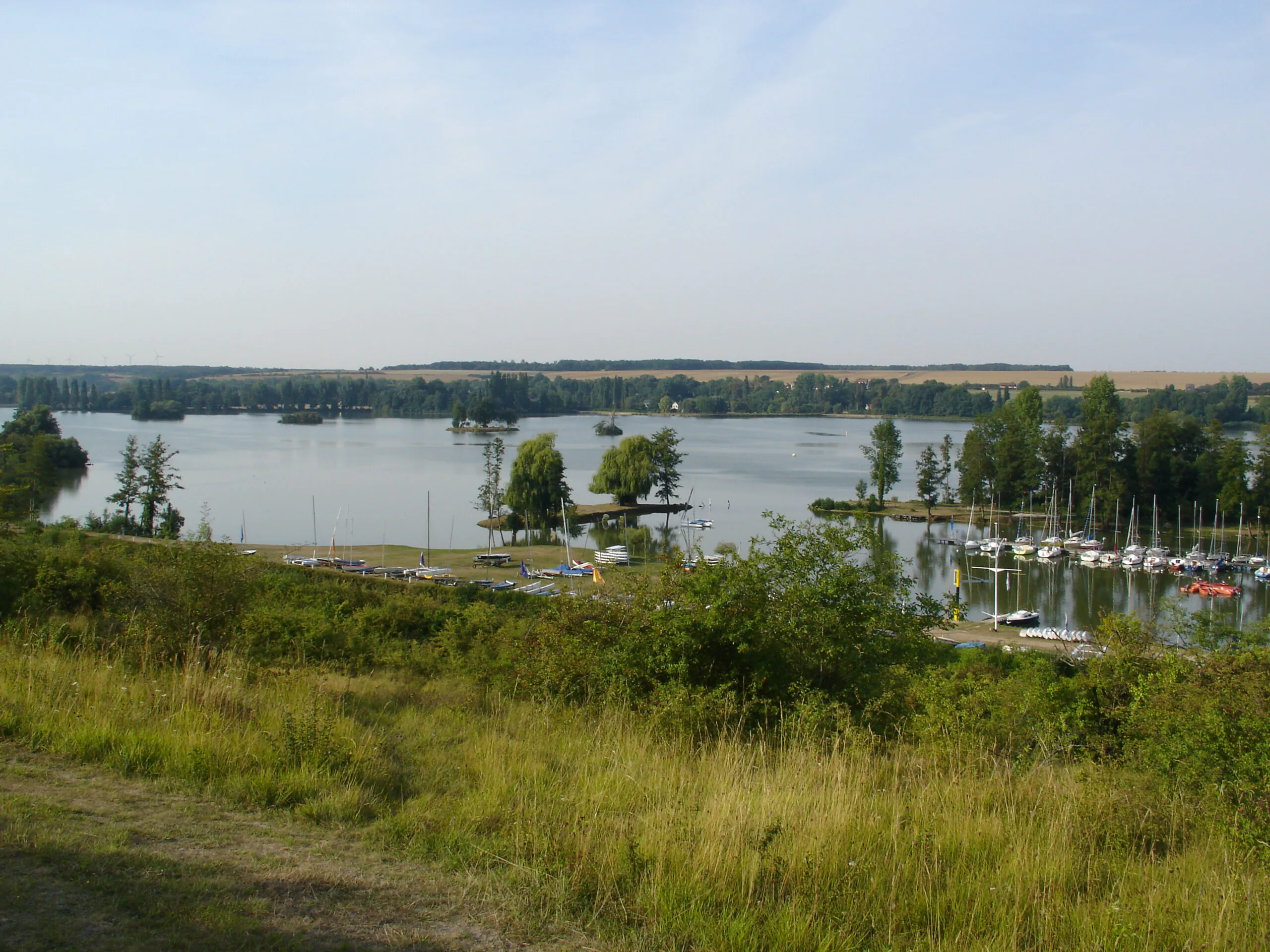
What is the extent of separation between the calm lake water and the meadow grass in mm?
15135

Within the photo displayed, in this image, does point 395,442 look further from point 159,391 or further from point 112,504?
point 159,391

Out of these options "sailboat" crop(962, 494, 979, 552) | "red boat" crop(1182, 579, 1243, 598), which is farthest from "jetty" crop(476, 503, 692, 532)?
"red boat" crop(1182, 579, 1243, 598)

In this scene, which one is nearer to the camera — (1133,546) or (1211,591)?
(1211,591)

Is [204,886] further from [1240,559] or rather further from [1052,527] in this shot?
[1052,527]

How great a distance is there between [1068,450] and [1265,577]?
19026 millimetres

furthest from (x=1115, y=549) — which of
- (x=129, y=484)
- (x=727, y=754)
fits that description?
(x=129, y=484)

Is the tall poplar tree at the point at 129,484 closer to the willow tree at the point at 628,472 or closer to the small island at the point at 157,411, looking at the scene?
the willow tree at the point at 628,472

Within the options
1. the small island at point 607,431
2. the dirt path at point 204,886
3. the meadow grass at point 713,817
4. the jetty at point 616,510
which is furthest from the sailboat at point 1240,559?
the small island at point 607,431

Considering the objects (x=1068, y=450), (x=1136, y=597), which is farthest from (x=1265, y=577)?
(x=1068, y=450)

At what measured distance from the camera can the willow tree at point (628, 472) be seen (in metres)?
56.5

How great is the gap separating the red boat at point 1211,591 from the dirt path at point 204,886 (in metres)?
39.4

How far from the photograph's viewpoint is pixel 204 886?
289 centimetres

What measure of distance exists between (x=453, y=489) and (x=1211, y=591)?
43.7 metres

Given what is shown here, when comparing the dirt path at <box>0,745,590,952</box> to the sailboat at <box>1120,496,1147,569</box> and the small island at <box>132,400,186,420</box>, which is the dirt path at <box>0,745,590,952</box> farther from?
the small island at <box>132,400,186,420</box>
